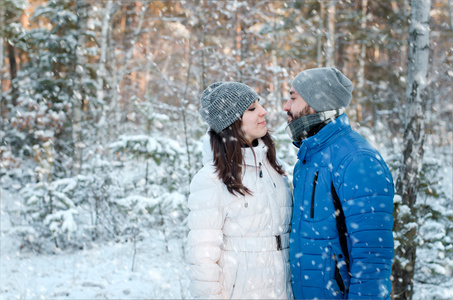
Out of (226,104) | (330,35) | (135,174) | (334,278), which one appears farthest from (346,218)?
→ (330,35)

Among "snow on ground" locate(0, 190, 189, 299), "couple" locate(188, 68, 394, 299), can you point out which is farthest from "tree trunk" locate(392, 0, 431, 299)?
"snow on ground" locate(0, 190, 189, 299)

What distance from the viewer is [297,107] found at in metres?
2.40

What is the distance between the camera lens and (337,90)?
226 centimetres

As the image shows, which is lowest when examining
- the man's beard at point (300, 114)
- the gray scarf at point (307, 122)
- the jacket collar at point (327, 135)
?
the jacket collar at point (327, 135)

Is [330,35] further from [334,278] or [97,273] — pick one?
[334,278]

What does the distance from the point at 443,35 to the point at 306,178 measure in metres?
17.1

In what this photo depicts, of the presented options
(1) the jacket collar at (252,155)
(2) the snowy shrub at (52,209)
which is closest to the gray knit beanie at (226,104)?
(1) the jacket collar at (252,155)

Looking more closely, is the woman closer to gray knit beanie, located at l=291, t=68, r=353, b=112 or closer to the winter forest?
gray knit beanie, located at l=291, t=68, r=353, b=112

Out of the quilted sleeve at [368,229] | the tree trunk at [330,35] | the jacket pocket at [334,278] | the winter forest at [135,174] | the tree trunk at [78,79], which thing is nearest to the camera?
the quilted sleeve at [368,229]

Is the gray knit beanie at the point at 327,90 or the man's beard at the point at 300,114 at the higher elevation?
the gray knit beanie at the point at 327,90

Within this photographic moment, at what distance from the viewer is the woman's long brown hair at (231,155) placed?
2.20 metres

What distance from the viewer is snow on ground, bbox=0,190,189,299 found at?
16.6 feet

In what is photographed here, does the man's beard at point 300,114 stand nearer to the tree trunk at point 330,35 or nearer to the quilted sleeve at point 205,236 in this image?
the quilted sleeve at point 205,236

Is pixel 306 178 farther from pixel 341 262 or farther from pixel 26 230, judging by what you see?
pixel 26 230
